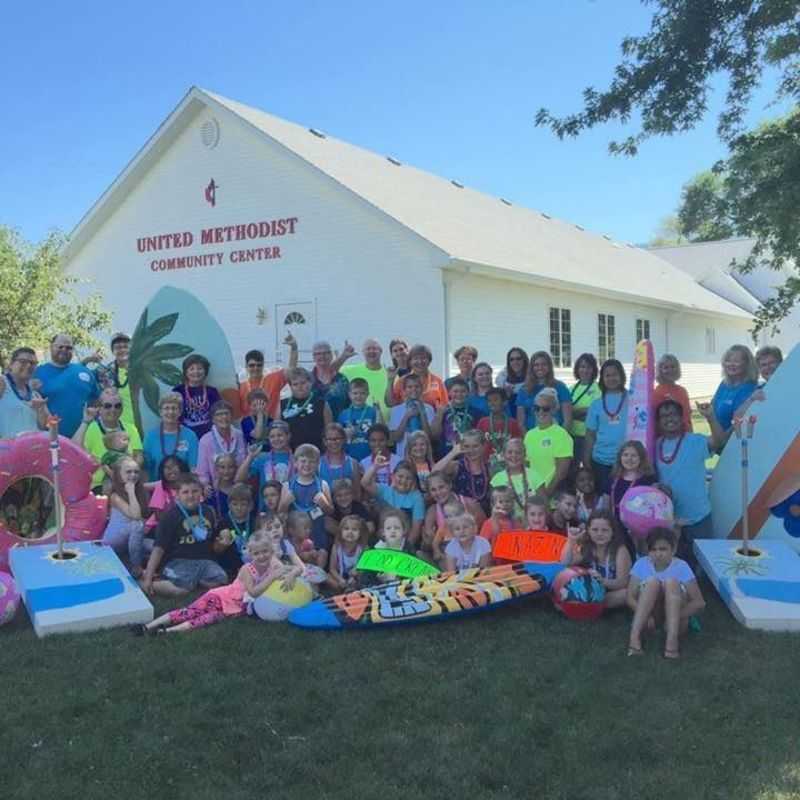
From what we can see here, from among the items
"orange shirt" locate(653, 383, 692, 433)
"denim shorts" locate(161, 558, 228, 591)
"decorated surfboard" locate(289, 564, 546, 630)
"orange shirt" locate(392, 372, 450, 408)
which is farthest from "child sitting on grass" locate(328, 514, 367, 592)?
"orange shirt" locate(653, 383, 692, 433)

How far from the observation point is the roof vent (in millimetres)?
18375

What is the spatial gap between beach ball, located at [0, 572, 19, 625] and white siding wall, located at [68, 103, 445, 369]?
36.1ft

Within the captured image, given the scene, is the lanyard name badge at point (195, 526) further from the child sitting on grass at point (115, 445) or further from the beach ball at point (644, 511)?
the beach ball at point (644, 511)

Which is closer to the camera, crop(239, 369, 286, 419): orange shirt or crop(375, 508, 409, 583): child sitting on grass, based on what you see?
crop(375, 508, 409, 583): child sitting on grass

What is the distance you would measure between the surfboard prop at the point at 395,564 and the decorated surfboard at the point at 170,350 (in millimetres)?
2582

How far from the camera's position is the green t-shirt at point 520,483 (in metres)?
6.63

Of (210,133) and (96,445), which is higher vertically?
(210,133)

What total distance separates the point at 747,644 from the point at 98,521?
16.2 ft

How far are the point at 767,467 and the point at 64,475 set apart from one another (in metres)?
5.60

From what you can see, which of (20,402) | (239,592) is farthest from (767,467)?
(20,402)

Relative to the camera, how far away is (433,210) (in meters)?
18.7

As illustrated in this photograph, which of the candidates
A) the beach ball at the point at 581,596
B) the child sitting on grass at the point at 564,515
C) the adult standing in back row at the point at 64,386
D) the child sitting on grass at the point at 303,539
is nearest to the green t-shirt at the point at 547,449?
the child sitting on grass at the point at 564,515

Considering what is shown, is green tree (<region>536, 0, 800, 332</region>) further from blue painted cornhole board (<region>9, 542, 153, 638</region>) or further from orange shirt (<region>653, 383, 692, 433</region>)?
blue painted cornhole board (<region>9, 542, 153, 638</region>)

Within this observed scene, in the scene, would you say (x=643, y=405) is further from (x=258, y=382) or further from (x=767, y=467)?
(x=258, y=382)
